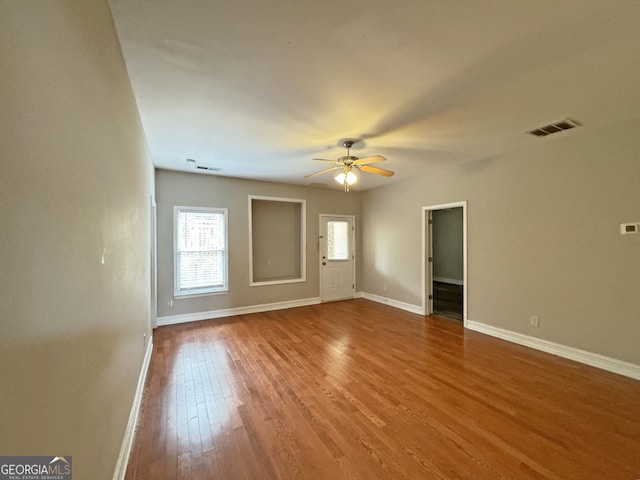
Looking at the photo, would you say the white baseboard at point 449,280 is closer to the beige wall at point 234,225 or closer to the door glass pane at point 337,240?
the door glass pane at point 337,240

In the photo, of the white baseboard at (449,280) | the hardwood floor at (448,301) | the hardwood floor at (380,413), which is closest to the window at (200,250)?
the hardwood floor at (380,413)

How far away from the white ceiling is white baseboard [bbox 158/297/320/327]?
302cm

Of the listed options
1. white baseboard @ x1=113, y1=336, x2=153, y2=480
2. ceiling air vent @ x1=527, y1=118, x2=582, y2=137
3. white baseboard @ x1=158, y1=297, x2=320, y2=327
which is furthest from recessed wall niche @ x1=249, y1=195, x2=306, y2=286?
ceiling air vent @ x1=527, y1=118, x2=582, y2=137

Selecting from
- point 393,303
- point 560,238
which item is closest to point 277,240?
point 393,303

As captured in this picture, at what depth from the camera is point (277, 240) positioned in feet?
20.3

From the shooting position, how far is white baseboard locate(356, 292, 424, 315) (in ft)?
17.4

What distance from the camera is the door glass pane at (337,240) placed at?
6.46 metres

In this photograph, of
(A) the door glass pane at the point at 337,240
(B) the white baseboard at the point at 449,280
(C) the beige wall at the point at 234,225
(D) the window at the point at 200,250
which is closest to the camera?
(C) the beige wall at the point at 234,225

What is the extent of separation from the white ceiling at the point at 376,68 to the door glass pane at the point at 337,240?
325 cm

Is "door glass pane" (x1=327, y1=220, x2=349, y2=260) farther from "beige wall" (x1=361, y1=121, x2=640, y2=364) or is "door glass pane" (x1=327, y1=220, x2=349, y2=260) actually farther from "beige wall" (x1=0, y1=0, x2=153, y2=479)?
"beige wall" (x1=0, y1=0, x2=153, y2=479)

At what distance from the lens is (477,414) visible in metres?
2.25

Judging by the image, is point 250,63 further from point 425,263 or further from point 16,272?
point 425,263

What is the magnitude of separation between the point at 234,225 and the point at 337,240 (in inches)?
98.9

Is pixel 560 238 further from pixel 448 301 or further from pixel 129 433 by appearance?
pixel 129 433
